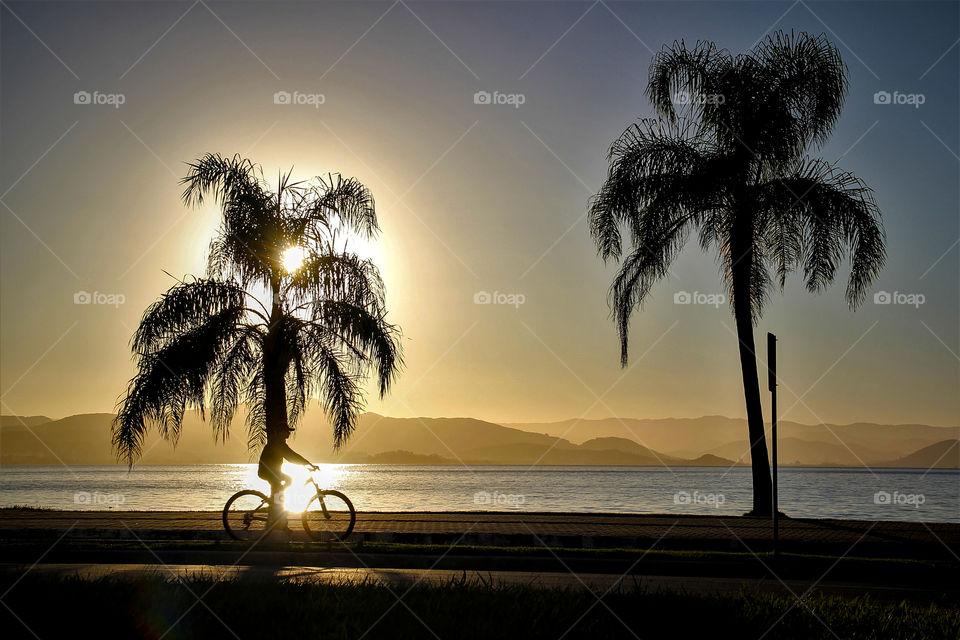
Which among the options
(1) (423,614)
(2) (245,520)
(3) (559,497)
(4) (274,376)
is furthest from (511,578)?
(3) (559,497)

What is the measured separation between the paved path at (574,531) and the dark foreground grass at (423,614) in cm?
553

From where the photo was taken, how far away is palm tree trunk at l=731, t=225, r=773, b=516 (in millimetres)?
19469

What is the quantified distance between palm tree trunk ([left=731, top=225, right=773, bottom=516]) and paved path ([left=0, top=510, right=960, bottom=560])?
1126mm

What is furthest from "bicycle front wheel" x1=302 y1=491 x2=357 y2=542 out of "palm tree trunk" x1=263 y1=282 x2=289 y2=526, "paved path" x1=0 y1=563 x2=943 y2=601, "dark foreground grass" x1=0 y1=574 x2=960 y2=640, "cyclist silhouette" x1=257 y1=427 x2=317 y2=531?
"dark foreground grass" x1=0 y1=574 x2=960 y2=640

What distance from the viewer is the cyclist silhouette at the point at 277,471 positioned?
14125 millimetres

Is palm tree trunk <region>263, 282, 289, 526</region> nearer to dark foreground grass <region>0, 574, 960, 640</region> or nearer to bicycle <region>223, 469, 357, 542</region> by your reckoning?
bicycle <region>223, 469, 357, 542</region>

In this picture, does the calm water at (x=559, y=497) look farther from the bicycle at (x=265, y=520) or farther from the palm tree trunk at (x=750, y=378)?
the palm tree trunk at (x=750, y=378)

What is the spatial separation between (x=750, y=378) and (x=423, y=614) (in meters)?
14.3

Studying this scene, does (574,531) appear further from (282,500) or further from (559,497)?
(559,497)

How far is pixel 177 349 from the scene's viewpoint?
15859mm

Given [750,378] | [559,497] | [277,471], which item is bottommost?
[559,497]

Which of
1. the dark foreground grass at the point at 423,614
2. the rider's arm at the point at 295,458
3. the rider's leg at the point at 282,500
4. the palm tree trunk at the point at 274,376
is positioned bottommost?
the dark foreground grass at the point at 423,614

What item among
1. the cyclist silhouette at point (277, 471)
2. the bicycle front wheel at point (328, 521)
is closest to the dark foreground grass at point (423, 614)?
the cyclist silhouette at point (277, 471)

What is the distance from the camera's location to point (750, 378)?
19.7 m
